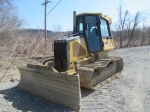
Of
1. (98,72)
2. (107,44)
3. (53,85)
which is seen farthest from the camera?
(107,44)

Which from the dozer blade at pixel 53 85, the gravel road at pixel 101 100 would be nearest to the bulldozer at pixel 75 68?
the dozer blade at pixel 53 85

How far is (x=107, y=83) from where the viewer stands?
552 centimetres

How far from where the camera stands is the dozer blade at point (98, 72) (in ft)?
14.7

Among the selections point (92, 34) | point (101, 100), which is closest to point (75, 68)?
point (101, 100)

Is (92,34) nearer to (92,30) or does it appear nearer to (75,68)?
(92,30)

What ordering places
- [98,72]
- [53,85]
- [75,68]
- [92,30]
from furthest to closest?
1. [92,30]
2. [98,72]
3. [75,68]
4. [53,85]

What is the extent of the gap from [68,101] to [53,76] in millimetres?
767

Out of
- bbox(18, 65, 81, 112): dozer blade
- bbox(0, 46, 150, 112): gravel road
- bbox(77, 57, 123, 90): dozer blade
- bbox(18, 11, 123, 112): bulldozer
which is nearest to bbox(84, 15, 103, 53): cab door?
bbox(18, 11, 123, 112): bulldozer

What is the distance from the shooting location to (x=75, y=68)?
485cm

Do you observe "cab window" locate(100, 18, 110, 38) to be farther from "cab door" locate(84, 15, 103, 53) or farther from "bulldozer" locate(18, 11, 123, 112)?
"cab door" locate(84, 15, 103, 53)

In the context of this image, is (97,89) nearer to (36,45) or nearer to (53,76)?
(53,76)

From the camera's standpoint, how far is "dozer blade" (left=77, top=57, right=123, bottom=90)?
14.7ft

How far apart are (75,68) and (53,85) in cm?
109

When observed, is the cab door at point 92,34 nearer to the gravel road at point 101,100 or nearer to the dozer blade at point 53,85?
the gravel road at point 101,100
